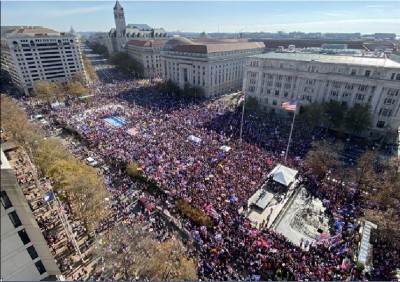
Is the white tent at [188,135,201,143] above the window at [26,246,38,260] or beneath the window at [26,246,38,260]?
beneath

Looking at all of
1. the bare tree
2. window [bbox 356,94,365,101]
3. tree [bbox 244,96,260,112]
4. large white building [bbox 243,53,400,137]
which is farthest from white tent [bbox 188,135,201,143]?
window [bbox 356,94,365,101]

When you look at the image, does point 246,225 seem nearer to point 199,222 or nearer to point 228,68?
point 199,222

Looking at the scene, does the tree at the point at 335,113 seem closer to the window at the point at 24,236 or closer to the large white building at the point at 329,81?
the large white building at the point at 329,81

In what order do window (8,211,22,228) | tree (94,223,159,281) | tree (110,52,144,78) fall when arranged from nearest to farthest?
window (8,211,22,228), tree (94,223,159,281), tree (110,52,144,78)

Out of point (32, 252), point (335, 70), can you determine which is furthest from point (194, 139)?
point (335, 70)

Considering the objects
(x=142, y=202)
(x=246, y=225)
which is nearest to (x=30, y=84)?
(x=142, y=202)

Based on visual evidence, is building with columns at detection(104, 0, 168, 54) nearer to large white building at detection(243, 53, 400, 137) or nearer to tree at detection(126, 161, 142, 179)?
large white building at detection(243, 53, 400, 137)

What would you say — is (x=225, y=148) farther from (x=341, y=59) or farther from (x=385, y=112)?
(x=341, y=59)
